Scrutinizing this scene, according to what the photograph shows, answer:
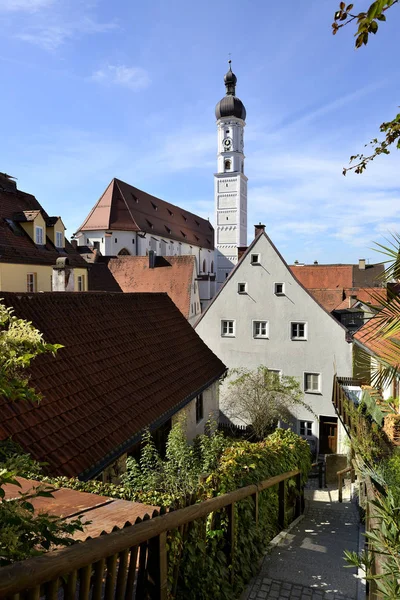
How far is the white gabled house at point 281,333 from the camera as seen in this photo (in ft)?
63.4

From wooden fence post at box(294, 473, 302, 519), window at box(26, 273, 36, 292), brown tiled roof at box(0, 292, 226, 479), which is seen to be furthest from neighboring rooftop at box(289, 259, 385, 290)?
wooden fence post at box(294, 473, 302, 519)

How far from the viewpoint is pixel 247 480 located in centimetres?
513

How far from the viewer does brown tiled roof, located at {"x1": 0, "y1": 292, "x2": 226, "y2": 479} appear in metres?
5.89

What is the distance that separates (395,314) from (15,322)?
414 cm

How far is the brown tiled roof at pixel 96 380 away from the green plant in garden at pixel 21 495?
3911 millimetres

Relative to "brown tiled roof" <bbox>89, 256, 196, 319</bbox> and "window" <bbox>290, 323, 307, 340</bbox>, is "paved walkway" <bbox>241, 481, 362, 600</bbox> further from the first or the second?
"brown tiled roof" <bbox>89, 256, 196, 319</bbox>

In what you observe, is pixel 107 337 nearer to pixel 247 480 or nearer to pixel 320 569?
pixel 247 480

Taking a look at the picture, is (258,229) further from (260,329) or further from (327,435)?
(327,435)

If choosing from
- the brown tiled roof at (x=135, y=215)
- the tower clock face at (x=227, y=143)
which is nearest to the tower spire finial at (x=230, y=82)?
the tower clock face at (x=227, y=143)

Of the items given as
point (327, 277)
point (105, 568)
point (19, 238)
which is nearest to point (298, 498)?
point (105, 568)

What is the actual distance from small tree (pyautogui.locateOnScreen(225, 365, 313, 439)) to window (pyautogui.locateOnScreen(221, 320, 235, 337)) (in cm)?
199

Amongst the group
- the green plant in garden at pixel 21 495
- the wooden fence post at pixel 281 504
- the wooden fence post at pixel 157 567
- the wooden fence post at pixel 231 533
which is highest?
the green plant in garden at pixel 21 495

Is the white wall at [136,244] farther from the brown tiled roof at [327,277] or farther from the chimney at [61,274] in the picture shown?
the chimney at [61,274]

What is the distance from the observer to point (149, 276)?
1357 inches
